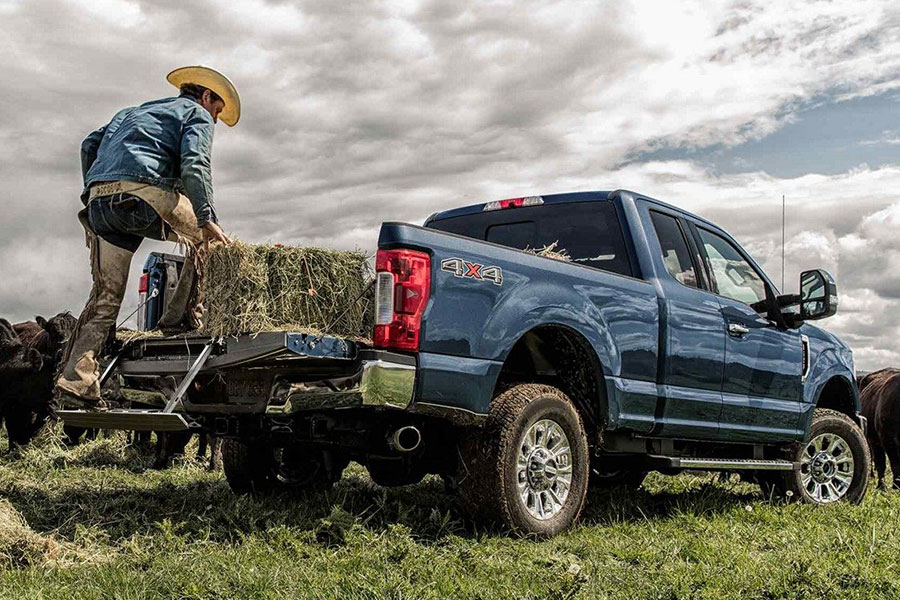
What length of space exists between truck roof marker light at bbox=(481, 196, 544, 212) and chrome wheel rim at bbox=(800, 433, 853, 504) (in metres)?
3.51

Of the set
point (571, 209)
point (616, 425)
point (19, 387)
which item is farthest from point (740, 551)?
point (19, 387)

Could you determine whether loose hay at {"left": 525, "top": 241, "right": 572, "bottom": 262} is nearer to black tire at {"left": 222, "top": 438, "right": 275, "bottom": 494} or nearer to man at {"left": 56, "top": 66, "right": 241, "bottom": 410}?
man at {"left": 56, "top": 66, "right": 241, "bottom": 410}

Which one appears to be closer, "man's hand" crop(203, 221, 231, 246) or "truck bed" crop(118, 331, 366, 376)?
"truck bed" crop(118, 331, 366, 376)

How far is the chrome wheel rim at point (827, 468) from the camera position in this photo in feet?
28.8

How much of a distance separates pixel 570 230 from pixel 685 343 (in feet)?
4.00

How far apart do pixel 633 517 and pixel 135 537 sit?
359 cm

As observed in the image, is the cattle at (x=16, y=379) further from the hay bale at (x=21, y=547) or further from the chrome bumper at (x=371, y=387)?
the chrome bumper at (x=371, y=387)

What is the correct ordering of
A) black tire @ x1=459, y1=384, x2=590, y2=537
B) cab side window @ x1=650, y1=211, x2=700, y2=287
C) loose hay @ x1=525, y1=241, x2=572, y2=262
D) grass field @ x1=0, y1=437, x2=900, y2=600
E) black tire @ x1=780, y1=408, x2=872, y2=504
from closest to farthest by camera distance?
grass field @ x1=0, y1=437, x2=900, y2=600 → black tire @ x1=459, y1=384, x2=590, y2=537 → loose hay @ x1=525, y1=241, x2=572, y2=262 → cab side window @ x1=650, y1=211, x2=700, y2=287 → black tire @ x1=780, y1=408, x2=872, y2=504

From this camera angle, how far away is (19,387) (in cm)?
1170

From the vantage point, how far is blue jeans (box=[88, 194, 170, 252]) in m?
6.40

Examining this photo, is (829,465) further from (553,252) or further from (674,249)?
(553,252)

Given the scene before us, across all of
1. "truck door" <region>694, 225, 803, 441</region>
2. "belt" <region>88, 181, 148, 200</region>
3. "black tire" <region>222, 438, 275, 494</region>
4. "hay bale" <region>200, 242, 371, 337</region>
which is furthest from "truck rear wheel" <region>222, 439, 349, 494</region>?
"truck door" <region>694, 225, 803, 441</region>

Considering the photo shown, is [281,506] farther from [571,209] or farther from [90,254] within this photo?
[571,209]

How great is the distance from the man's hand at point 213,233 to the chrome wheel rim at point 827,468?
5600 mm
